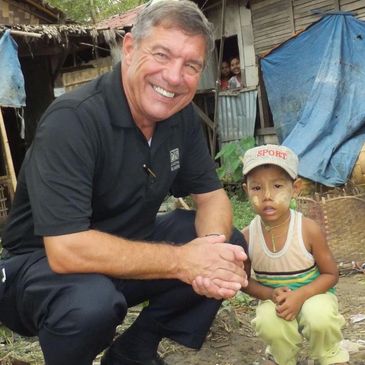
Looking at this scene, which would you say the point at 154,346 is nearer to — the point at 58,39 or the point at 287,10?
the point at 58,39

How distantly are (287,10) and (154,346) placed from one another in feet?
24.6

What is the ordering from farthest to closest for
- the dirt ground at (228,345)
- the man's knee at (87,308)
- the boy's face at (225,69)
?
the boy's face at (225,69)
the dirt ground at (228,345)
the man's knee at (87,308)

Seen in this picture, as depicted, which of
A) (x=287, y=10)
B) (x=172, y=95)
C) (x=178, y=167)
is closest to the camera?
(x=172, y=95)

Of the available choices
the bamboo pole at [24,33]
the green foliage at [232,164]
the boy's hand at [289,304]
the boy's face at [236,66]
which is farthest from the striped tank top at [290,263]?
the boy's face at [236,66]

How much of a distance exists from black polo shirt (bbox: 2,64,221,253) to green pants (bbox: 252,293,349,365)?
723 millimetres

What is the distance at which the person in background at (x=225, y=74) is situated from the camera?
34.3ft

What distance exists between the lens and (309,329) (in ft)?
7.82

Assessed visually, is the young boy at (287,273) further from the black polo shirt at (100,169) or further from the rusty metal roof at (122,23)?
the rusty metal roof at (122,23)

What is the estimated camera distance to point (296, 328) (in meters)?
2.46

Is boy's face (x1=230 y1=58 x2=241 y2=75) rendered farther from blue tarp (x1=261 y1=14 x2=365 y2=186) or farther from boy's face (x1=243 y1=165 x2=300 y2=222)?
boy's face (x1=243 y1=165 x2=300 y2=222)

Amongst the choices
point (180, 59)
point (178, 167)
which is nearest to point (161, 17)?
point (180, 59)

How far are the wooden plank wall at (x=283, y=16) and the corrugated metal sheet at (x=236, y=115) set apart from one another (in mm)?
864

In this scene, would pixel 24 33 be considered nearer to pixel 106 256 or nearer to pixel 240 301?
pixel 240 301

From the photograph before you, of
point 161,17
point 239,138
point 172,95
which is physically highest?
point 161,17
